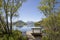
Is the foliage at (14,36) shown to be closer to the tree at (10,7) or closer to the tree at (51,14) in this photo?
the tree at (10,7)

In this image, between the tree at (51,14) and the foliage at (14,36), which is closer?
the foliage at (14,36)

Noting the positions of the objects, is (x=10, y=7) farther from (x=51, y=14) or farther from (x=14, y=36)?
(x=51, y=14)

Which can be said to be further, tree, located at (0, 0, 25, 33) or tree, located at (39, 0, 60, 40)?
tree, located at (39, 0, 60, 40)

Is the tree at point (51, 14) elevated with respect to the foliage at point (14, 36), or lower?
elevated

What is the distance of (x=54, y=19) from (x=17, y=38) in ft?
10.3

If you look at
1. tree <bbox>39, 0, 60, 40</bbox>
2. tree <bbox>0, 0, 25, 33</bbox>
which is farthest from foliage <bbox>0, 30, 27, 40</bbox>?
tree <bbox>39, 0, 60, 40</bbox>

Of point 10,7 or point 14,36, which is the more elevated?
point 10,7

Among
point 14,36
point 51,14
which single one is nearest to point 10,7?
point 14,36

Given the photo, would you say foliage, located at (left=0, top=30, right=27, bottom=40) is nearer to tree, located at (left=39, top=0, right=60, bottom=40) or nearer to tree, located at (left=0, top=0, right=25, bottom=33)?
tree, located at (left=0, top=0, right=25, bottom=33)

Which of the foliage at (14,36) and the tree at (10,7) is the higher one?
the tree at (10,7)

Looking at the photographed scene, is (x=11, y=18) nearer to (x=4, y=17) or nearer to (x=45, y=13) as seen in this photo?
(x=4, y=17)

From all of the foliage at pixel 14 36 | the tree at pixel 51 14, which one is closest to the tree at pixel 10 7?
the foliage at pixel 14 36

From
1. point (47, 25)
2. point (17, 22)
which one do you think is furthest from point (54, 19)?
point (17, 22)

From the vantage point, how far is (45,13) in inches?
435
